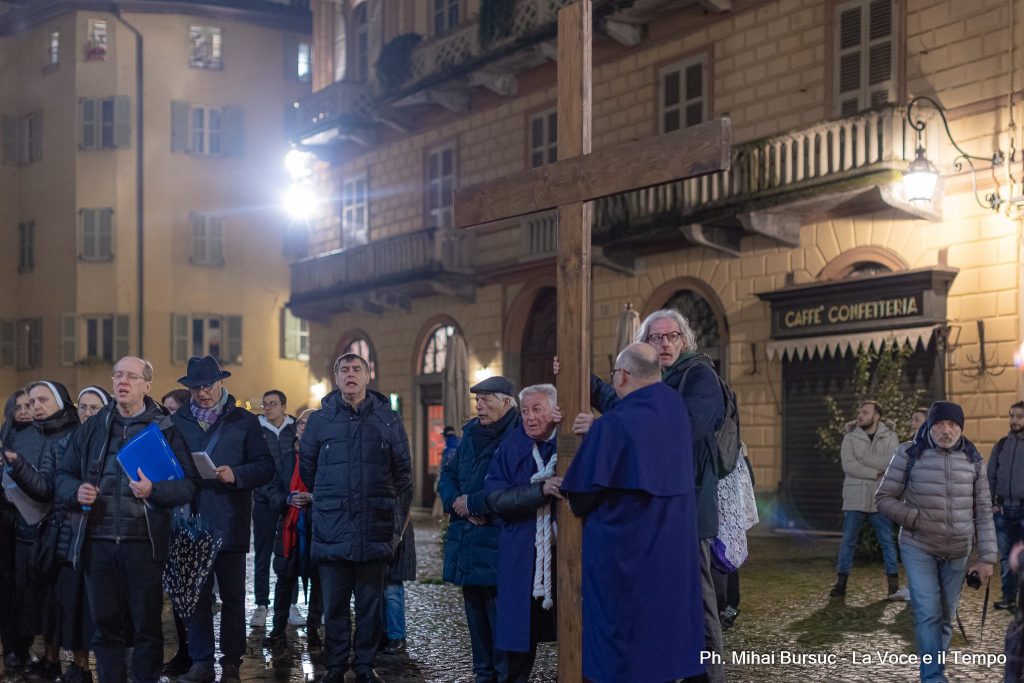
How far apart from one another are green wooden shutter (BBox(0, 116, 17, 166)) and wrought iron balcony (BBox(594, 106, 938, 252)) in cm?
2538

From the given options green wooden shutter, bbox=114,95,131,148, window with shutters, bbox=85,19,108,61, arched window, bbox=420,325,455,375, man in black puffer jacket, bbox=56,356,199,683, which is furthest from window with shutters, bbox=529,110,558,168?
window with shutters, bbox=85,19,108,61

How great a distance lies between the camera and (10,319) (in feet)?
137

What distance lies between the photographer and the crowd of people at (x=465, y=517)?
629cm

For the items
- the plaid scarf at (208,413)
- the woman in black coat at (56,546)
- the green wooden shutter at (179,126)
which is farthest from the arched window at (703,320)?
the green wooden shutter at (179,126)

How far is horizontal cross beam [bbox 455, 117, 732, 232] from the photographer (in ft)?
20.2

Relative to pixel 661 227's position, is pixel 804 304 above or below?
below

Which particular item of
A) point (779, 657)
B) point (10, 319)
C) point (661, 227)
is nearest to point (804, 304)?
point (661, 227)

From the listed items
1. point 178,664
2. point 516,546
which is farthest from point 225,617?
point 516,546

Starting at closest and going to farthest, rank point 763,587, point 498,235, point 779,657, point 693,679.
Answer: point 693,679, point 779,657, point 763,587, point 498,235

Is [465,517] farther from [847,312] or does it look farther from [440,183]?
[440,183]

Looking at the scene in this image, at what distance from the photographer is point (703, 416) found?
6883mm

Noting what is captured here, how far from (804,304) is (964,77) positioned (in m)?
3.96

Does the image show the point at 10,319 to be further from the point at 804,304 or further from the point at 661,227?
the point at 804,304

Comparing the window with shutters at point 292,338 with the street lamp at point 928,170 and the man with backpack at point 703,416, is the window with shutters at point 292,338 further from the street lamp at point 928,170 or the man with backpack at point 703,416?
the man with backpack at point 703,416
